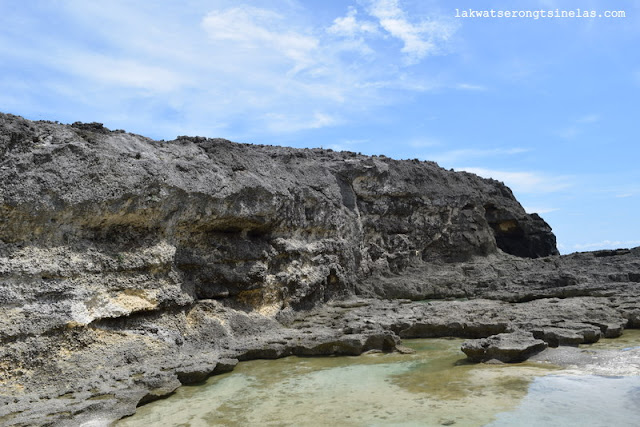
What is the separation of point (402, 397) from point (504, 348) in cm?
257

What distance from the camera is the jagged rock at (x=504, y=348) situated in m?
8.15

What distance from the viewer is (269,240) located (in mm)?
12977

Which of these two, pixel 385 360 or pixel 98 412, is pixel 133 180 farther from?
pixel 385 360

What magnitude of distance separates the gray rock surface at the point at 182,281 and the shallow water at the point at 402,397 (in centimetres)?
80

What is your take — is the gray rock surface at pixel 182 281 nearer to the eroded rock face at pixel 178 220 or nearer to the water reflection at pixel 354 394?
the eroded rock face at pixel 178 220

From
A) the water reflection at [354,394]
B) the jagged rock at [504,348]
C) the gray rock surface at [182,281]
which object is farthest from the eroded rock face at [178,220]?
the jagged rock at [504,348]

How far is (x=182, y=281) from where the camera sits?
10.5 metres

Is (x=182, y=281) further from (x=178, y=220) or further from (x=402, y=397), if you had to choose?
(x=402, y=397)

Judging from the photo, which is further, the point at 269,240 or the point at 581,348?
the point at 269,240

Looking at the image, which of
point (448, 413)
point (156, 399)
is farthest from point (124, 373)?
point (448, 413)

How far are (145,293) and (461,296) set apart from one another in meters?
12.3

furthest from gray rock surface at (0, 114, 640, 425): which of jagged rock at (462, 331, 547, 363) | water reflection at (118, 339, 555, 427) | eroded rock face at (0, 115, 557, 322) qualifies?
jagged rock at (462, 331, 547, 363)

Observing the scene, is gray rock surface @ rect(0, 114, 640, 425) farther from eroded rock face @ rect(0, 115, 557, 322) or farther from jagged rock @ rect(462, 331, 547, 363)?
jagged rock @ rect(462, 331, 547, 363)

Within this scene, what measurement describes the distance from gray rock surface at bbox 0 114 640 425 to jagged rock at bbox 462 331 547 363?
743 mm
